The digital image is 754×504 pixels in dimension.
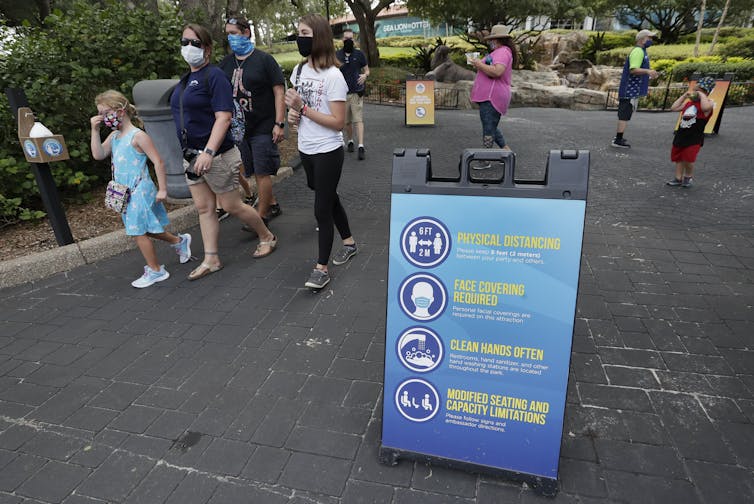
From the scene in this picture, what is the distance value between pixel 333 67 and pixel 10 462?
313cm

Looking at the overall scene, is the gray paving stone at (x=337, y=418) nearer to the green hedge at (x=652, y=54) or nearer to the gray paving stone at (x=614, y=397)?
the gray paving stone at (x=614, y=397)

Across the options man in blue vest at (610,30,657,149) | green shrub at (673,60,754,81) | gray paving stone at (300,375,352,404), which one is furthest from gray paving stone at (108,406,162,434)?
green shrub at (673,60,754,81)

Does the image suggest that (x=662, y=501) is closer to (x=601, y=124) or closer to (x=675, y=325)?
(x=675, y=325)

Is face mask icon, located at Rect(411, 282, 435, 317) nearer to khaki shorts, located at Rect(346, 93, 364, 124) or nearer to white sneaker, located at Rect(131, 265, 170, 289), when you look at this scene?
white sneaker, located at Rect(131, 265, 170, 289)

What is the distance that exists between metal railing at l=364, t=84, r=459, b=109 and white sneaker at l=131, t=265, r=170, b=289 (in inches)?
510

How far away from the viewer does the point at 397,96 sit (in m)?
17.1

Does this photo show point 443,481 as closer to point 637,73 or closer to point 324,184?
point 324,184

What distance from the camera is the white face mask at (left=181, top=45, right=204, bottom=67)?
369 centimetres

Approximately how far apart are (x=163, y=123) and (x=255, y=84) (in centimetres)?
202

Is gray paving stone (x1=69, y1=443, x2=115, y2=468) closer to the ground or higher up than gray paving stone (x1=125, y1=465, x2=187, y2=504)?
closer to the ground

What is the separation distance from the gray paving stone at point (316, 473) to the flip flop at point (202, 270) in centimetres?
238

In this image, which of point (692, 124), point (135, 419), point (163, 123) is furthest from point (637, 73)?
point (135, 419)

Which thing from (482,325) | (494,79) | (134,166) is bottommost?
(482,325)

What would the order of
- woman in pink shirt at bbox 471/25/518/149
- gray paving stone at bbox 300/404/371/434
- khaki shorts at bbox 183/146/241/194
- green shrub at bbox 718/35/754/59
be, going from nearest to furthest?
gray paving stone at bbox 300/404/371/434 < khaki shorts at bbox 183/146/241/194 < woman in pink shirt at bbox 471/25/518/149 < green shrub at bbox 718/35/754/59
